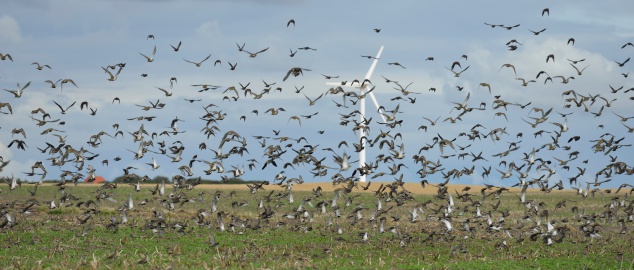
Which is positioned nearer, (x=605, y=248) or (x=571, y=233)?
(x=605, y=248)

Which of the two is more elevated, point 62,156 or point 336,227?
point 62,156

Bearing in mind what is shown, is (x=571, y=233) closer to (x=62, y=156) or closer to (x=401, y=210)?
(x=401, y=210)

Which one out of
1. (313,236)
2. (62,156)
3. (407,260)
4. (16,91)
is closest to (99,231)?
(62,156)

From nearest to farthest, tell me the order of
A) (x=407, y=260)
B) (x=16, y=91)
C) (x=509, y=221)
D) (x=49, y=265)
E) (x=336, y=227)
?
(x=49, y=265), (x=407, y=260), (x=16, y=91), (x=336, y=227), (x=509, y=221)

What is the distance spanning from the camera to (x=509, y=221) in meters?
42.4

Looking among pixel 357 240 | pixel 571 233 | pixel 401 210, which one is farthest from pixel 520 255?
pixel 401 210

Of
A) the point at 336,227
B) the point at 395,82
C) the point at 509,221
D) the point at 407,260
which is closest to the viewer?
the point at 407,260

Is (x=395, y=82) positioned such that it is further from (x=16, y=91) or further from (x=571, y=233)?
(x=16, y=91)

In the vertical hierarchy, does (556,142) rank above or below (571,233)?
above

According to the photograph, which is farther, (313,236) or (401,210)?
(401,210)

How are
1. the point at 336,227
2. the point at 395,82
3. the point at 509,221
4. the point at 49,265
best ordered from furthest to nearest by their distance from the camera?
the point at 509,221 < the point at 336,227 < the point at 395,82 < the point at 49,265

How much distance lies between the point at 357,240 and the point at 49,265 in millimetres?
12606

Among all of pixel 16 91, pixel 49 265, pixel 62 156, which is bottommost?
pixel 49 265

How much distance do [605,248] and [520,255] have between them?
523cm
